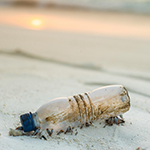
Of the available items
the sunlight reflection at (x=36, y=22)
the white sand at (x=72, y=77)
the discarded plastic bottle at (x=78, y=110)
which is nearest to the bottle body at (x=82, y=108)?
the discarded plastic bottle at (x=78, y=110)

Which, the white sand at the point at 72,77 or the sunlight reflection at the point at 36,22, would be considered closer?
the white sand at the point at 72,77

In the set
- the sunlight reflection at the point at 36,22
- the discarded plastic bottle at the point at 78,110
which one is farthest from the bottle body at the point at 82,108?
the sunlight reflection at the point at 36,22

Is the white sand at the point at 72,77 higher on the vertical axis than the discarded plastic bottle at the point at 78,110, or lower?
lower

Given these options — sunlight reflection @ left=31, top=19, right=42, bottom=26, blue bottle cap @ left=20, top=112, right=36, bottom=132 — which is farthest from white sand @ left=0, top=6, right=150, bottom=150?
sunlight reflection @ left=31, top=19, right=42, bottom=26

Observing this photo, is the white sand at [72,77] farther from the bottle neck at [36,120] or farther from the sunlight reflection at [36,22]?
the sunlight reflection at [36,22]

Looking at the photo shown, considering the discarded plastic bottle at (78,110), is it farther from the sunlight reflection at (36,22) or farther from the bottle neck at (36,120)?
the sunlight reflection at (36,22)

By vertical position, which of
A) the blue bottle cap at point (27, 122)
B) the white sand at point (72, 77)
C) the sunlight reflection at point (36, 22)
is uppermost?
the sunlight reflection at point (36, 22)

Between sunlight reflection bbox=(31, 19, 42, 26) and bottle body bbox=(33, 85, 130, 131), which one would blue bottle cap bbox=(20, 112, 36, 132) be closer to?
bottle body bbox=(33, 85, 130, 131)
